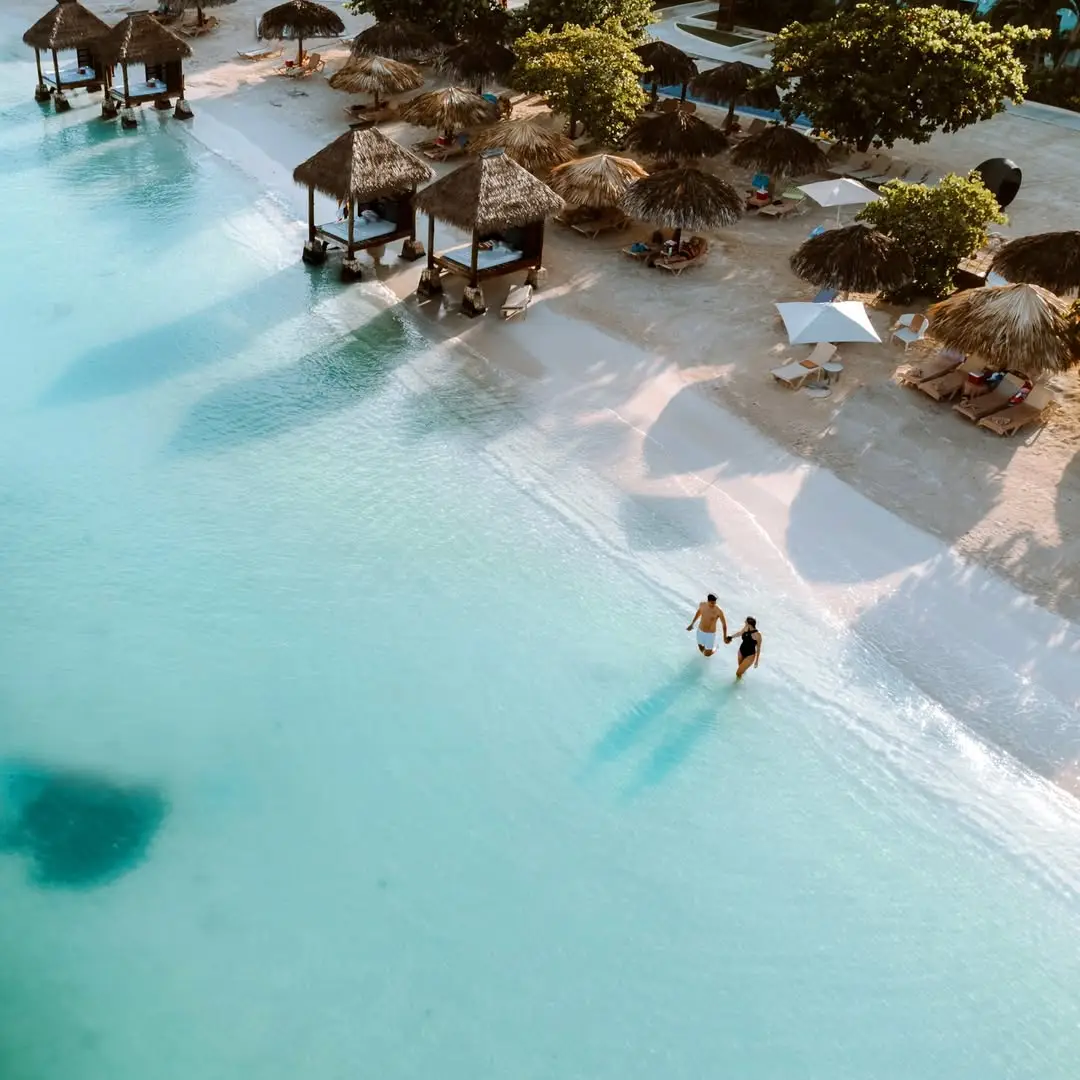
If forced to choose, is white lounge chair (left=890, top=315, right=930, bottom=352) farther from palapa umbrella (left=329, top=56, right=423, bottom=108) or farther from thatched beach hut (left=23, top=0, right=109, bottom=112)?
thatched beach hut (left=23, top=0, right=109, bottom=112)

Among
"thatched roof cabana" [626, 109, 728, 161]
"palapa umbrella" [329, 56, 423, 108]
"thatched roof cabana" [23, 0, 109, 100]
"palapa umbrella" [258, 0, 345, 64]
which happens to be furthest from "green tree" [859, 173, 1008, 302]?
"thatched roof cabana" [23, 0, 109, 100]

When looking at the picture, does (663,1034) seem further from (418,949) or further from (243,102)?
(243,102)

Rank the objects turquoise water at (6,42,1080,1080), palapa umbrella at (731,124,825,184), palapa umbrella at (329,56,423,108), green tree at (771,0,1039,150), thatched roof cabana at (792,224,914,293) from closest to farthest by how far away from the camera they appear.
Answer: turquoise water at (6,42,1080,1080) → thatched roof cabana at (792,224,914,293) → green tree at (771,0,1039,150) → palapa umbrella at (731,124,825,184) → palapa umbrella at (329,56,423,108)

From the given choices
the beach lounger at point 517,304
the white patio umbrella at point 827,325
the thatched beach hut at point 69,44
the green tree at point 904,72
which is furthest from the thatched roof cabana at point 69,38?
the white patio umbrella at point 827,325

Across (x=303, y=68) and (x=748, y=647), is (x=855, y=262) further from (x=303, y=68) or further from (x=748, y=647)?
(x=303, y=68)

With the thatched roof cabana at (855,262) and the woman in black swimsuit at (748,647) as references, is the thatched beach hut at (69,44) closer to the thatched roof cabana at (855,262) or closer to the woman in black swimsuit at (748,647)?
the thatched roof cabana at (855,262)

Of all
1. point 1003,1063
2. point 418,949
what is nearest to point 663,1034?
point 418,949
